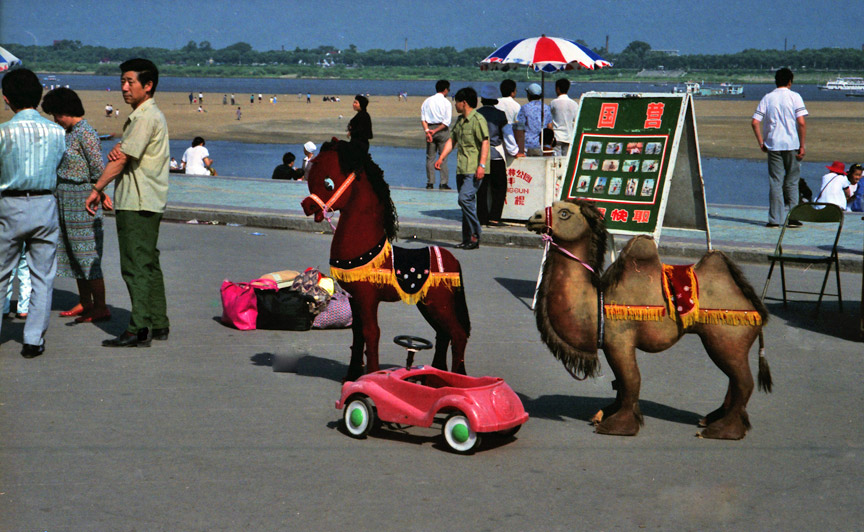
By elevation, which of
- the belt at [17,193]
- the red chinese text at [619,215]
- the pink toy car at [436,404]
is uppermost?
the belt at [17,193]

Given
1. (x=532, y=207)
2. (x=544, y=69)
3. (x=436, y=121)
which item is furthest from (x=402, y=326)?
(x=436, y=121)

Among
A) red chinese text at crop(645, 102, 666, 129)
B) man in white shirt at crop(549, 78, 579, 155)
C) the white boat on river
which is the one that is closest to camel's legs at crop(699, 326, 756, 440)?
red chinese text at crop(645, 102, 666, 129)

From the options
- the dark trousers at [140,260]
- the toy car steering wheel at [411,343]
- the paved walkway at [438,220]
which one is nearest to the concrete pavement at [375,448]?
the dark trousers at [140,260]

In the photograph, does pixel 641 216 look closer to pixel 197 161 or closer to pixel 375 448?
pixel 375 448

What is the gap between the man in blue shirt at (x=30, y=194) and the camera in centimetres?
751

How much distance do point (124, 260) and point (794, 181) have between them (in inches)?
417

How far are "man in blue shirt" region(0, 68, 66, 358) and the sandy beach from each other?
31.9 meters

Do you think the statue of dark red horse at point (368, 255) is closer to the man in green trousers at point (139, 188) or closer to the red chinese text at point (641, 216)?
the man in green trousers at point (139, 188)

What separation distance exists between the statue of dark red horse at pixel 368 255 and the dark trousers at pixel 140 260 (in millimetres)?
2055

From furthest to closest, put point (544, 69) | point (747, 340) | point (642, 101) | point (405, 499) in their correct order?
point (544, 69), point (642, 101), point (747, 340), point (405, 499)

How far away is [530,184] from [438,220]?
4.93ft

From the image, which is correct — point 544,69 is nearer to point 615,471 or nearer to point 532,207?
point 532,207

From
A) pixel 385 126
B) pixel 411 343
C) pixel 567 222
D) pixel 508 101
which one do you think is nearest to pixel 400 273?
pixel 411 343

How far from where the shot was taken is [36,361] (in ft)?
25.3
